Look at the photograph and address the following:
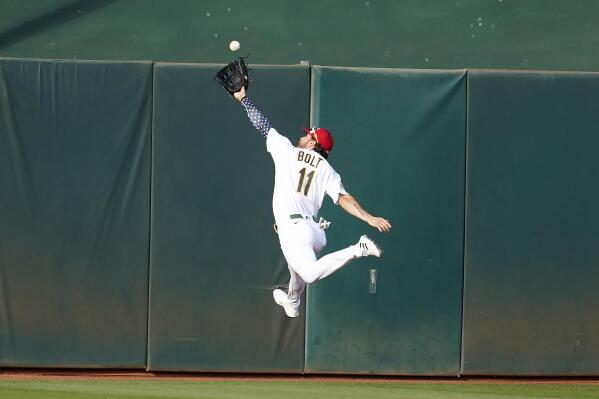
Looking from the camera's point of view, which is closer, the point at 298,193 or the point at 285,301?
the point at 298,193

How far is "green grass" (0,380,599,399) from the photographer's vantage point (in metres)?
9.07

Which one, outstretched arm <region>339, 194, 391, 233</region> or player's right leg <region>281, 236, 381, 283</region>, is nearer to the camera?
outstretched arm <region>339, 194, 391, 233</region>

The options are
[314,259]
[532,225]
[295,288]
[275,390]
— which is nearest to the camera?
[314,259]

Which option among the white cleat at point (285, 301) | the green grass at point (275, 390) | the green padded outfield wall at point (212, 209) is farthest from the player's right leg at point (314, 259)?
the green padded outfield wall at point (212, 209)

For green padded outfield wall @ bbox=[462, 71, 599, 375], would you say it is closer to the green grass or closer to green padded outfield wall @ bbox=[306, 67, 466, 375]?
green padded outfield wall @ bbox=[306, 67, 466, 375]

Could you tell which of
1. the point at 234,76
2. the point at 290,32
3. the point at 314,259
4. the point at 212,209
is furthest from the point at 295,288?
the point at 290,32

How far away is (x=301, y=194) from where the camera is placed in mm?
8664

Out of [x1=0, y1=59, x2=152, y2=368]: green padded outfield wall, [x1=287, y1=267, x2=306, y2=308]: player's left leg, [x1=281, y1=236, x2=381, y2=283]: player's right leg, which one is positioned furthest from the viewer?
[x1=0, y1=59, x2=152, y2=368]: green padded outfield wall

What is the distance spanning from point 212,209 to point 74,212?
1274 mm

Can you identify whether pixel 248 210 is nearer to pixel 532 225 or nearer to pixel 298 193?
pixel 298 193

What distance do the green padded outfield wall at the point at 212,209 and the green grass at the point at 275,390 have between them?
43cm

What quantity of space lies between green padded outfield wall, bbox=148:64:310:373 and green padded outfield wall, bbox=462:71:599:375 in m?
1.70

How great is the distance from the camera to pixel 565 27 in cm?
1188

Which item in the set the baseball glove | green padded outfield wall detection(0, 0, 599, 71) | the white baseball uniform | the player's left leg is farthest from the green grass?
green padded outfield wall detection(0, 0, 599, 71)
